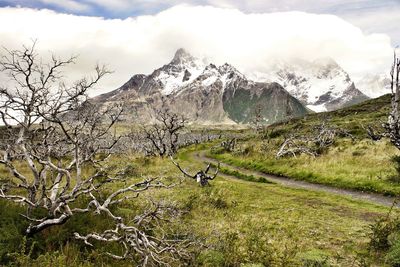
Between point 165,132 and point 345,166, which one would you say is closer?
point 345,166

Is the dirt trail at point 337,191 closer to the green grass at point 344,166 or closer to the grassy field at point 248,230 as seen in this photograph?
the green grass at point 344,166

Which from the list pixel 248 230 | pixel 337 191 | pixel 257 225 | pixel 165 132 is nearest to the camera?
pixel 248 230

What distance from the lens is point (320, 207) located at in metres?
18.0

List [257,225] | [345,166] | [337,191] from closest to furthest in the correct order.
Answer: [257,225], [337,191], [345,166]

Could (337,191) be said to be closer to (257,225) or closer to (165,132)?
(257,225)

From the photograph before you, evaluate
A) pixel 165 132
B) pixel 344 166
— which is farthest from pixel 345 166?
pixel 165 132

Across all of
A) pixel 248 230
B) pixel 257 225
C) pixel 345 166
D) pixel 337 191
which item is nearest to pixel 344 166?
pixel 345 166

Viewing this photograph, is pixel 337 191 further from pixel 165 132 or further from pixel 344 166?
pixel 165 132

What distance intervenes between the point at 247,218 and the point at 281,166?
58.1ft

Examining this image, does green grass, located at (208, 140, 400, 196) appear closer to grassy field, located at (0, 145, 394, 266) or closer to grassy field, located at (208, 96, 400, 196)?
grassy field, located at (208, 96, 400, 196)

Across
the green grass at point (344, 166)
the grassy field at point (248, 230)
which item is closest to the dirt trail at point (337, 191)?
the green grass at point (344, 166)

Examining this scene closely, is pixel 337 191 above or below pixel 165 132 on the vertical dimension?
below

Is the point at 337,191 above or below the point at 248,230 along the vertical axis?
below

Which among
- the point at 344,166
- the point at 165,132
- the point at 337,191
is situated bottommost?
the point at 337,191
